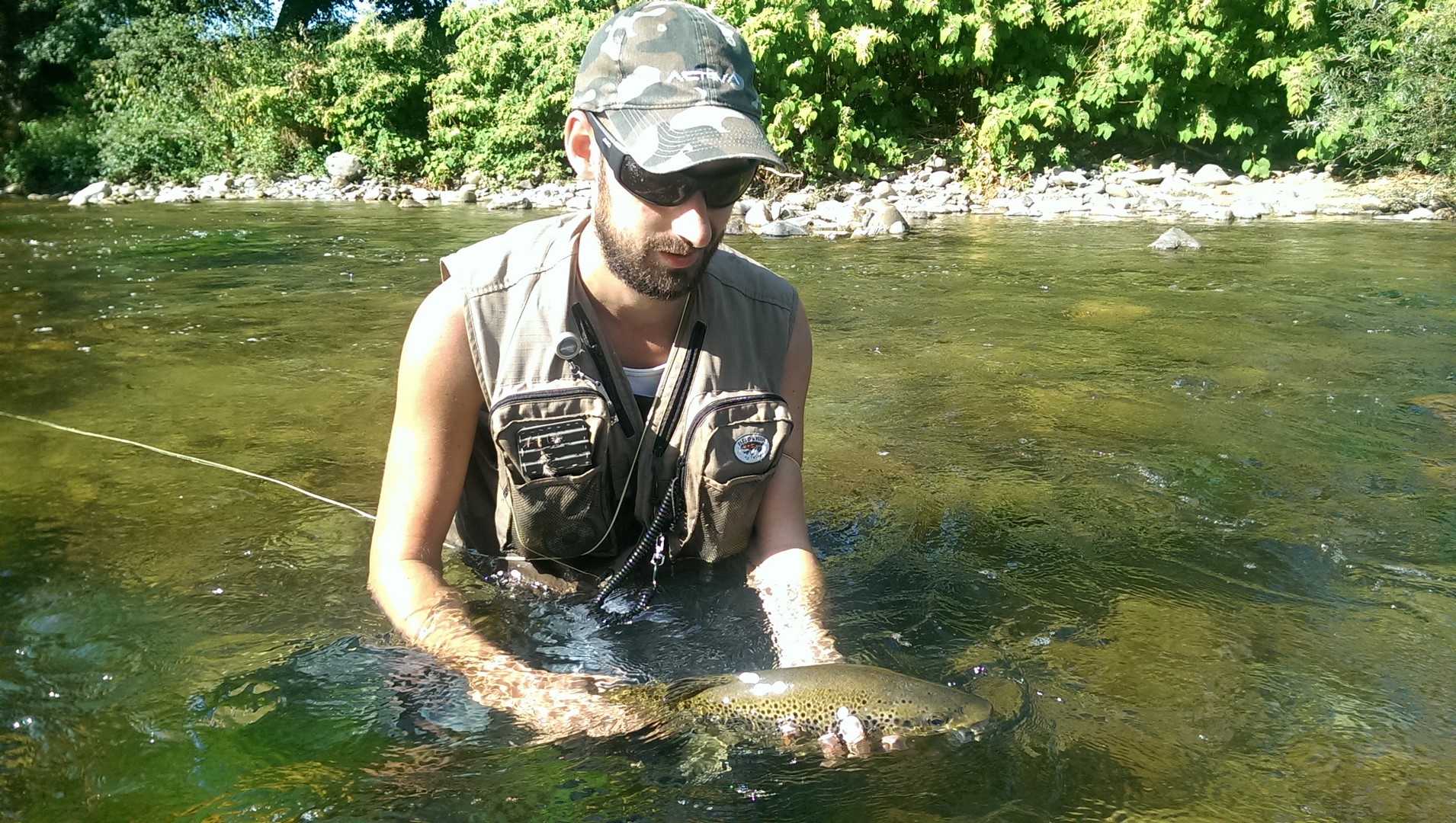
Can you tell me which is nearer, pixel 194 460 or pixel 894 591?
pixel 894 591

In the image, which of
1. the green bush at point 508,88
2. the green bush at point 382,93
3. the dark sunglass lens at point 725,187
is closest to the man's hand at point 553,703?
the dark sunglass lens at point 725,187

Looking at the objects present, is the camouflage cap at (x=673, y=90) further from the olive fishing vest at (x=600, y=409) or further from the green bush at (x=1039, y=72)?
the green bush at (x=1039, y=72)

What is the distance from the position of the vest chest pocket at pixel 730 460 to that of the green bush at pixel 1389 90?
1640cm

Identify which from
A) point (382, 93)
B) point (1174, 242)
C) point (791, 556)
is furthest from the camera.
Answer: point (382, 93)

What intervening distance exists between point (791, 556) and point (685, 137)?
130 centimetres

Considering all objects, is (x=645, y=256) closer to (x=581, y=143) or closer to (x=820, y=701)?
(x=581, y=143)

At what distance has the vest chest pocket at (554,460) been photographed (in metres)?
3.07

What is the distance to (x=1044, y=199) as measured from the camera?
1841cm

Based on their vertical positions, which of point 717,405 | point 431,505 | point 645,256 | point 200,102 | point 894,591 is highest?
point 200,102

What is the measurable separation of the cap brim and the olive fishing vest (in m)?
0.49

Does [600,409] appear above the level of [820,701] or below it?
above

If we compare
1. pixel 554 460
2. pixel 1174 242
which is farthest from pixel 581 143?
pixel 1174 242

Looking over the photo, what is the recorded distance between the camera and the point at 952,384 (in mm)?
6996

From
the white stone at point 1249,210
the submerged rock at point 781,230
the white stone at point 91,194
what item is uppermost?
the white stone at point 91,194
